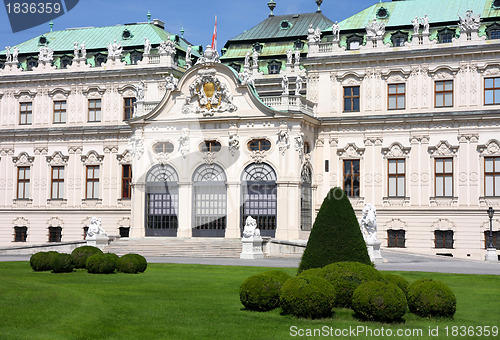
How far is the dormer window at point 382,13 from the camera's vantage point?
183 ft

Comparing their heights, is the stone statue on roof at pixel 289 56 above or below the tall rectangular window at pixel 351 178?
above

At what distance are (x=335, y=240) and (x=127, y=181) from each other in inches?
1598

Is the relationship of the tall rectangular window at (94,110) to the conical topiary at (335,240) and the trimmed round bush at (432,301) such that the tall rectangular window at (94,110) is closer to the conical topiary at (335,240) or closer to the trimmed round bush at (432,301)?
the conical topiary at (335,240)

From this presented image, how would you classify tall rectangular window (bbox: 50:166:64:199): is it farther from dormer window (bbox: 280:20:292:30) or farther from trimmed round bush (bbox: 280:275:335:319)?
trimmed round bush (bbox: 280:275:335:319)

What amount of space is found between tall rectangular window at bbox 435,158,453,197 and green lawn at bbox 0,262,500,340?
961 inches

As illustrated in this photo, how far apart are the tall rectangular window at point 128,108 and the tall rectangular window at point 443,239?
82.3 feet

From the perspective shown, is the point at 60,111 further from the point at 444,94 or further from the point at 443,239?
the point at 443,239

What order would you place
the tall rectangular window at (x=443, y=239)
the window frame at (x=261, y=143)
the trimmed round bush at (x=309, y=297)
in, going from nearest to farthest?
the trimmed round bush at (x=309, y=297)
the tall rectangular window at (x=443, y=239)
the window frame at (x=261, y=143)

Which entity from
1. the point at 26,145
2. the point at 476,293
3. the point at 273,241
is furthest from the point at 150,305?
the point at 26,145

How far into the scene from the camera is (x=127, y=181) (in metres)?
59.2

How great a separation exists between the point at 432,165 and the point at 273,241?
1335 cm

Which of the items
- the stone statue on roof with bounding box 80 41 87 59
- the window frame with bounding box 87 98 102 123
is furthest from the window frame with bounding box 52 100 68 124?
the stone statue on roof with bounding box 80 41 87 59

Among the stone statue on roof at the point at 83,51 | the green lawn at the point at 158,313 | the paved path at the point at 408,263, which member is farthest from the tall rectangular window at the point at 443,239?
the stone statue on roof at the point at 83,51

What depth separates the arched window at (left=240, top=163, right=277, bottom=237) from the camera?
169 feet
